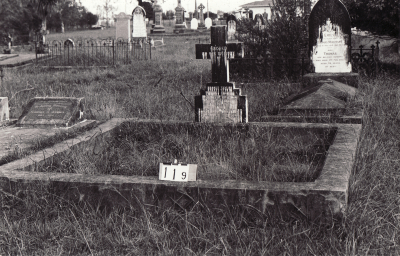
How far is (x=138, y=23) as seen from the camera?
22.8 metres

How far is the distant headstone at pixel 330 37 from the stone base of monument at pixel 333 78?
0.44 feet

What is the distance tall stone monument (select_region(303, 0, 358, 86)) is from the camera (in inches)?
352

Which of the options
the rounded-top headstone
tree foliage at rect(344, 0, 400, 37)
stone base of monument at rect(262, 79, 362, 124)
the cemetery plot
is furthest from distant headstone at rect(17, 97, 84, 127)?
tree foliage at rect(344, 0, 400, 37)

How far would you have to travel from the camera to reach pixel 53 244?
3434 millimetres

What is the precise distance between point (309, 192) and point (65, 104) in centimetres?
431

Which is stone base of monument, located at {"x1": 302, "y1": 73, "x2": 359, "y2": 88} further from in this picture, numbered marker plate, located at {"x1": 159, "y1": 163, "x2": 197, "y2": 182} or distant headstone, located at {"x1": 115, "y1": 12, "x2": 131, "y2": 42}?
distant headstone, located at {"x1": 115, "y1": 12, "x2": 131, "y2": 42}

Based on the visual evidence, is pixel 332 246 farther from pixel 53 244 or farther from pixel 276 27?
pixel 276 27

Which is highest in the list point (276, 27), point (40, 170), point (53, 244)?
point (276, 27)

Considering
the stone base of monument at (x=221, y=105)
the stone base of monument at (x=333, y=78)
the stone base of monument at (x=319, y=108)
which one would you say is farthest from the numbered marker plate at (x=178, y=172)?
the stone base of monument at (x=333, y=78)

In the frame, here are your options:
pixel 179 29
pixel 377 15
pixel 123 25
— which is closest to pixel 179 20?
pixel 179 29

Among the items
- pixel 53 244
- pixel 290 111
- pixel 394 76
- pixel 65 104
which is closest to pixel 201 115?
pixel 290 111

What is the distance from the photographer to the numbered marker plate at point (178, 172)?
378 centimetres

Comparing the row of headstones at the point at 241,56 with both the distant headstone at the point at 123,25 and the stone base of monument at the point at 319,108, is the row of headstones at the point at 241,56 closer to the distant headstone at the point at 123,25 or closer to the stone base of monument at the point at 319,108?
the stone base of monument at the point at 319,108

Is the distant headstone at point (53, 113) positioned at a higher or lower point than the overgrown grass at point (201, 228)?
higher
